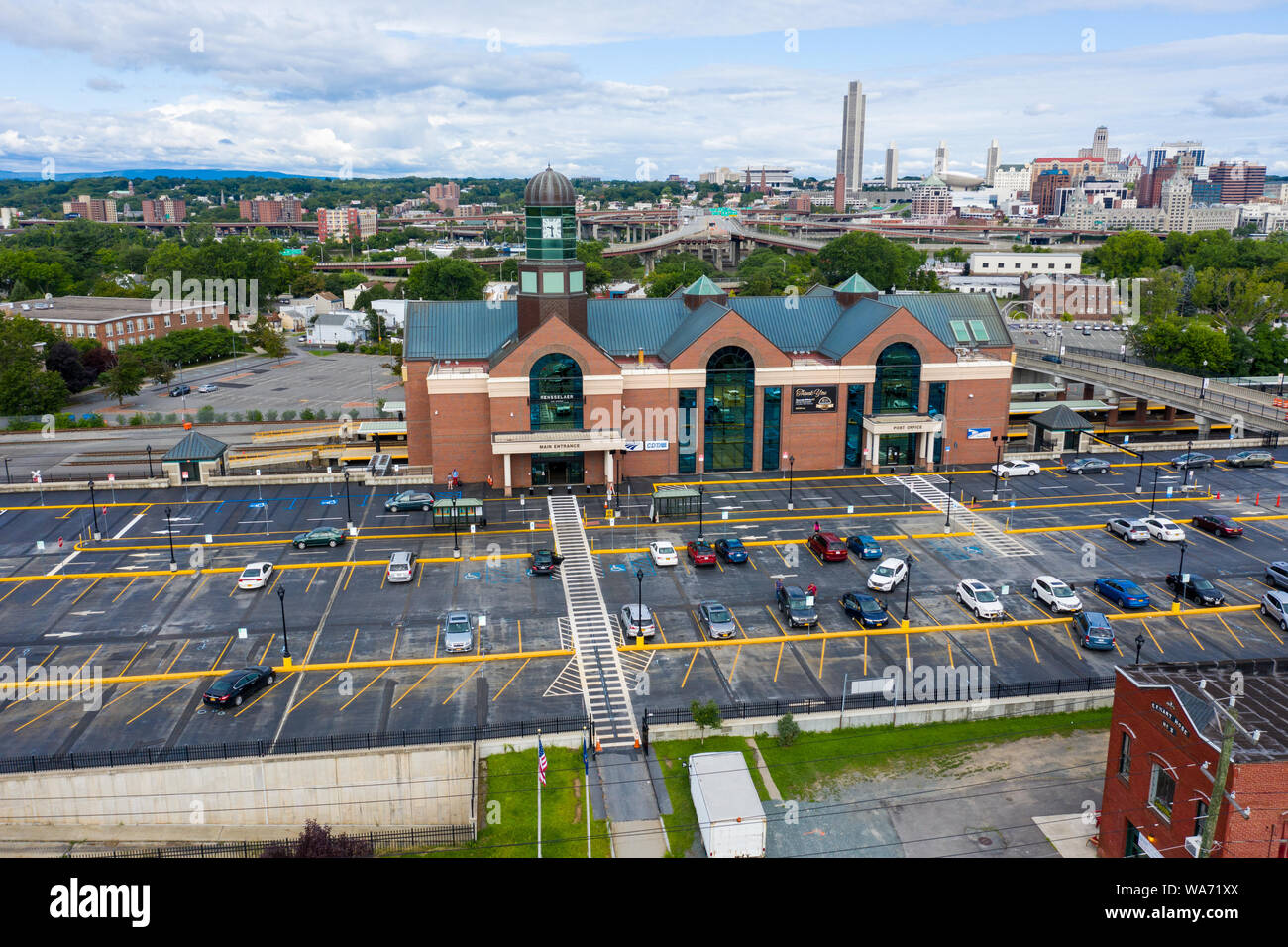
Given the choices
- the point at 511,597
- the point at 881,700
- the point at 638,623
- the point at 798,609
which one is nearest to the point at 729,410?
the point at 798,609

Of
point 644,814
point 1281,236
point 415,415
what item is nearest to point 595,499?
point 415,415

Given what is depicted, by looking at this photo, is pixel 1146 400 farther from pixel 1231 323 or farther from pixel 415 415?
pixel 415 415

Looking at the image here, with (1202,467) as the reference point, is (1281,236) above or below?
above

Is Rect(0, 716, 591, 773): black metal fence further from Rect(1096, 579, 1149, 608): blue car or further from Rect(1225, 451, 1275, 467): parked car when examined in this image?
Rect(1225, 451, 1275, 467): parked car

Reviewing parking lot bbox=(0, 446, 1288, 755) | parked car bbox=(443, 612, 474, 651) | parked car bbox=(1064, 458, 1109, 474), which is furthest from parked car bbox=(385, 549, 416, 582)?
parked car bbox=(1064, 458, 1109, 474)

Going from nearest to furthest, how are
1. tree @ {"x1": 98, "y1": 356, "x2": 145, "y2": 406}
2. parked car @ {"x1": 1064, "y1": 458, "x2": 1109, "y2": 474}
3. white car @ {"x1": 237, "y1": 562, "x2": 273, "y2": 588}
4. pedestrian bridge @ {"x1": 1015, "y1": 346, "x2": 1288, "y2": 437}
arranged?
white car @ {"x1": 237, "y1": 562, "x2": 273, "y2": 588}, parked car @ {"x1": 1064, "y1": 458, "x2": 1109, "y2": 474}, pedestrian bridge @ {"x1": 1015, "y1": 346, "x2": 1288, "y2": 437}, tree @ {"x1": 98, "y1": 356, "x2": 145, "y2": 406}

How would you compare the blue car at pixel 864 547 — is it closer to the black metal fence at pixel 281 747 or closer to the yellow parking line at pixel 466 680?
the black metal fence at pixel 281 747
